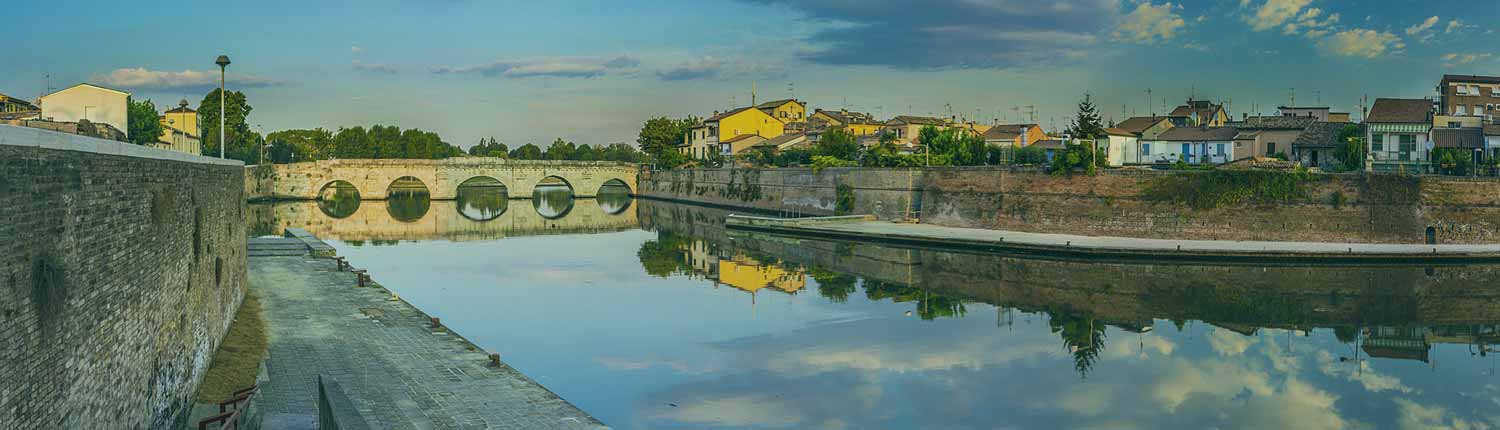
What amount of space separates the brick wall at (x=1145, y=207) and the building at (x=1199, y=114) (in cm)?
2174

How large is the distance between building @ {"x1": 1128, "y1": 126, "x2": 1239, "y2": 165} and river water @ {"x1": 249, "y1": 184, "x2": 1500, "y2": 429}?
Answer: 58.0ft

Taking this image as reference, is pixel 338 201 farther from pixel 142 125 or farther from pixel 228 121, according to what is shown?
pixel 142 125

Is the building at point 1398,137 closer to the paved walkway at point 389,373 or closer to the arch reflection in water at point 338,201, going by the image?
the paved walkway at point 389,373

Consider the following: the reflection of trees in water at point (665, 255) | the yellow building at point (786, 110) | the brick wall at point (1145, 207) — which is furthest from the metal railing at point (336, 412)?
the yellow building at point (786, 110)

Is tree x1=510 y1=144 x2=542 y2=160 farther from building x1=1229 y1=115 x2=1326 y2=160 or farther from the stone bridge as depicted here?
building x1=1229 y1=115 x2=1326 y2=160

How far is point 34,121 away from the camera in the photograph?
15031 millimetres

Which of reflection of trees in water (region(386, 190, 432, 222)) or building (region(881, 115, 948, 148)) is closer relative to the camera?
reflection of trees in water (region(386, 190, 432, 222))

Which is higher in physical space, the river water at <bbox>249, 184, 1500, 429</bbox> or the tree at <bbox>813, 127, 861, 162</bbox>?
the tree at <bbox>813, 127, 861, 162</bbox>

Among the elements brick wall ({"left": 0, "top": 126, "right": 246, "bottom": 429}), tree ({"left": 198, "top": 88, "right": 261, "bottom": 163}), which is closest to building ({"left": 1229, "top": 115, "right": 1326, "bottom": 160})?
brick wall ({"left": 0, "top": 126, "right": 246, "bottom": 429})

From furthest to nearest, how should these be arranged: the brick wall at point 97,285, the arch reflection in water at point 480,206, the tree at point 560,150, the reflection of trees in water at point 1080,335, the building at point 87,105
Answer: the tree at point 560,150 → the arch reflection in water at point 480,206 → the building at point 87,105 → the reflection of trees in water at point 1080,335 → the brick wall at point 97,285

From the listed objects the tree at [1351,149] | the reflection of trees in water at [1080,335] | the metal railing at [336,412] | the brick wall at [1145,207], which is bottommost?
the reflection of trees in water at [1080,335]

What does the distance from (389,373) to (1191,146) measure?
4025cm

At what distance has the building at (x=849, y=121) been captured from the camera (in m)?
80.6

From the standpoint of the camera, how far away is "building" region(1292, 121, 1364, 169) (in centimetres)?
4178
